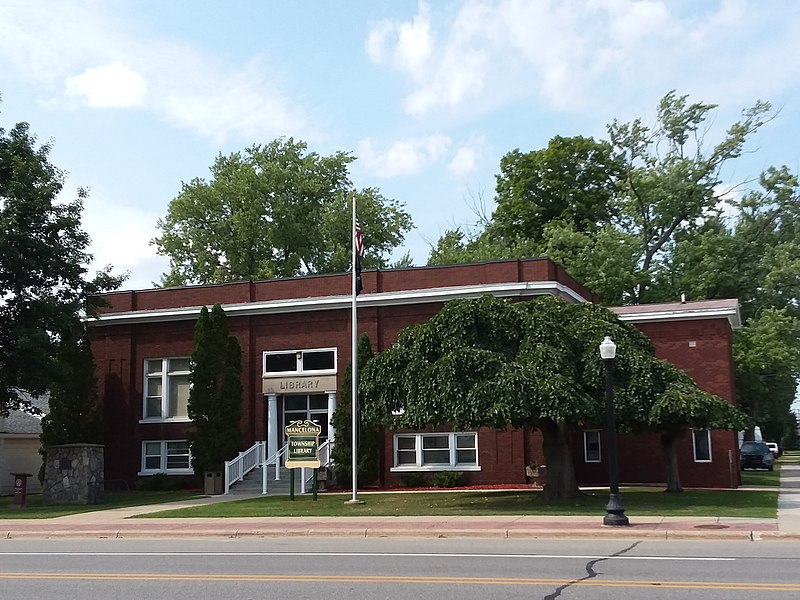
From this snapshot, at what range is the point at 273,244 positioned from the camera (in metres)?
59.5

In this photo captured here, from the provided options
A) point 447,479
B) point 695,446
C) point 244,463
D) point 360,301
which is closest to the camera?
point 695,446

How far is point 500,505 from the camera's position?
2308 centimetres

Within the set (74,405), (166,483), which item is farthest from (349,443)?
(74,405)

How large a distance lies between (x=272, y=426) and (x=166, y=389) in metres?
4.80

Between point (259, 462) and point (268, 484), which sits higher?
point (259, 462)

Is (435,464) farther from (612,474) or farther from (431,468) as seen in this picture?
(612,474)

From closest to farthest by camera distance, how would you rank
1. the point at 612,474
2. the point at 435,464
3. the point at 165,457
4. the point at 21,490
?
the point at 612,474, the point at 21,490, the point at 435,464, the point at 165,457

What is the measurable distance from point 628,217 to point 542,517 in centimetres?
3332

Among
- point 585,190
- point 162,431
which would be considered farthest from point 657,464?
point 585,190

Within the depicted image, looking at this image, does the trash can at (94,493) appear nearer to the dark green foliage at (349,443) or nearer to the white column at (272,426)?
the white column at (272,426)

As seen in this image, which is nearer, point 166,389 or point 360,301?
point 360,301

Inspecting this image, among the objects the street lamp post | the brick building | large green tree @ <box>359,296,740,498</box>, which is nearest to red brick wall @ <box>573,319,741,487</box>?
the brick building

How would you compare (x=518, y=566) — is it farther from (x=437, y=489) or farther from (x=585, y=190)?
(x=585, y=190)

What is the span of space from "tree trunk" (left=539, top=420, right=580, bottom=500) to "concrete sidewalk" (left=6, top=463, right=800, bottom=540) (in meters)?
4.16
